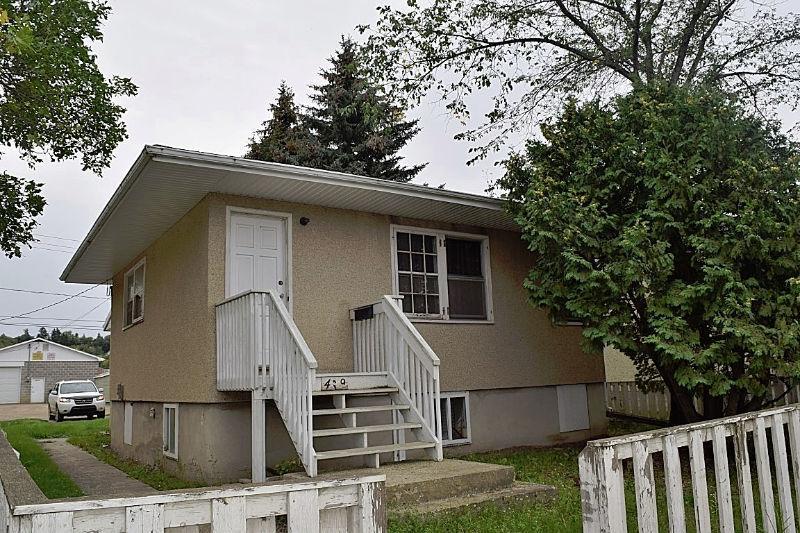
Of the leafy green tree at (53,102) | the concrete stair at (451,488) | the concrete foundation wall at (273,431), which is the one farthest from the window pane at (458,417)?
the leafy green tree at (53,102)

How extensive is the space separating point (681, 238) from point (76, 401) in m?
24.1

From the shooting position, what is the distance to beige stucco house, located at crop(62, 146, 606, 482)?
706 cm

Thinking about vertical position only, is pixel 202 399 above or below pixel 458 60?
below

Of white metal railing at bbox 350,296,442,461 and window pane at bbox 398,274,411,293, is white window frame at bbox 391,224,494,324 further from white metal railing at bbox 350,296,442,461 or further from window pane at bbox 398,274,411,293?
white metal railing at bbox 350,296,442,461

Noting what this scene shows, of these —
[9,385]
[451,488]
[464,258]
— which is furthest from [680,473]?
[9,385]

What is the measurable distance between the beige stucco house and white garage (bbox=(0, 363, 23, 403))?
1426 inches

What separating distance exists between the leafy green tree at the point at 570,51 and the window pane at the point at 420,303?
4668 millimetres

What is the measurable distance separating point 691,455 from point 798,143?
718 centimetres

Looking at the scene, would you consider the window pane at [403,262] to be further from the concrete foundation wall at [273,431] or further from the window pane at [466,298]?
the concrete foundation wall at [273,431]

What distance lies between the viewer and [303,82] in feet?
88.7

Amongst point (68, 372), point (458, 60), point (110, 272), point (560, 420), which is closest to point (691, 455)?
point (560, 420)

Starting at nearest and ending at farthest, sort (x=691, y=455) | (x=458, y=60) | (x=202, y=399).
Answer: (x=691, y=455) → (x=202, y=399) → (x=458, y=60)

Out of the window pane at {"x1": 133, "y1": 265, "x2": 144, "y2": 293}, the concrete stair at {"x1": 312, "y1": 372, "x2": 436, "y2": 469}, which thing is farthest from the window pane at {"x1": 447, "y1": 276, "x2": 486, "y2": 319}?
the window pane at {"x1": 133, "y1": 265, "x2": 144, "y2": 293}

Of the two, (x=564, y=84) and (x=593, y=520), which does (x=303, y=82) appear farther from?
(x=593, y=520)
